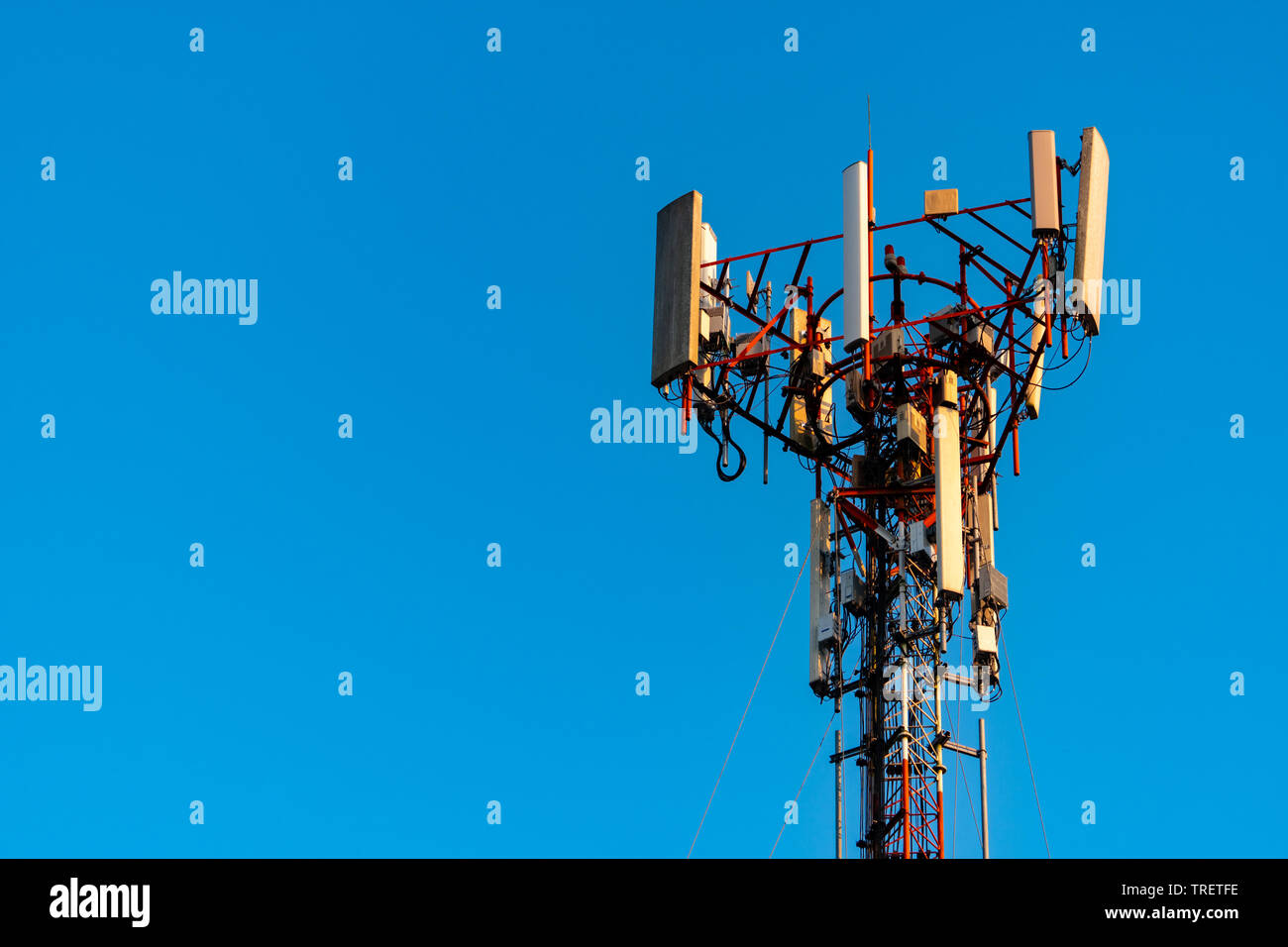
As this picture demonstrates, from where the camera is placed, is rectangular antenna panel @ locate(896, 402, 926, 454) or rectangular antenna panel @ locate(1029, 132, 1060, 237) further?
rectangular antenna panel @ locate(896, 402, 926, 454)

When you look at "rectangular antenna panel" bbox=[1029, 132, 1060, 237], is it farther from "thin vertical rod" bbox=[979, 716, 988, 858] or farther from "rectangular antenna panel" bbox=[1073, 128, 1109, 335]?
"thin vertical rod" bbox=[979, 716, 988, 858]

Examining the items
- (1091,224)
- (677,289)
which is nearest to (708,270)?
(677,289)

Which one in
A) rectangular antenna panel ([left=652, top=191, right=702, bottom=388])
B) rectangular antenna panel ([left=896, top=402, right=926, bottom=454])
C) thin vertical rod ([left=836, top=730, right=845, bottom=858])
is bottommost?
thin vertical rod ([left=836, top=730, right=845, bottom=858])

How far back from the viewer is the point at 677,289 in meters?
55.1

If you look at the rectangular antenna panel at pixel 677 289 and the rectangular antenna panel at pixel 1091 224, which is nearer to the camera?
the rectangular antenna panel at pixel 1091 224

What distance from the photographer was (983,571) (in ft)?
183

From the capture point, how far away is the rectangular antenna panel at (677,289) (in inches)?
2140

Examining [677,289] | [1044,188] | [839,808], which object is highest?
[1044,188]

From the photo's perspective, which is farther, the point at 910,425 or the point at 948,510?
the point at 910,425

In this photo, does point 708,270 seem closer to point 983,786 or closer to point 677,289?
point 677,289

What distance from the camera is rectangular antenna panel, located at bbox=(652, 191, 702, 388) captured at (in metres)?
54.3

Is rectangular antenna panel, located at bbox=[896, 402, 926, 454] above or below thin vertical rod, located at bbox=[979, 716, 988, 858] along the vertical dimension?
above

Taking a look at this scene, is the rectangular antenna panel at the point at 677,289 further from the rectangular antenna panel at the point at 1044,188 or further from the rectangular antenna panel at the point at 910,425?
the rectangular antenna panel at the point at 1044,188
